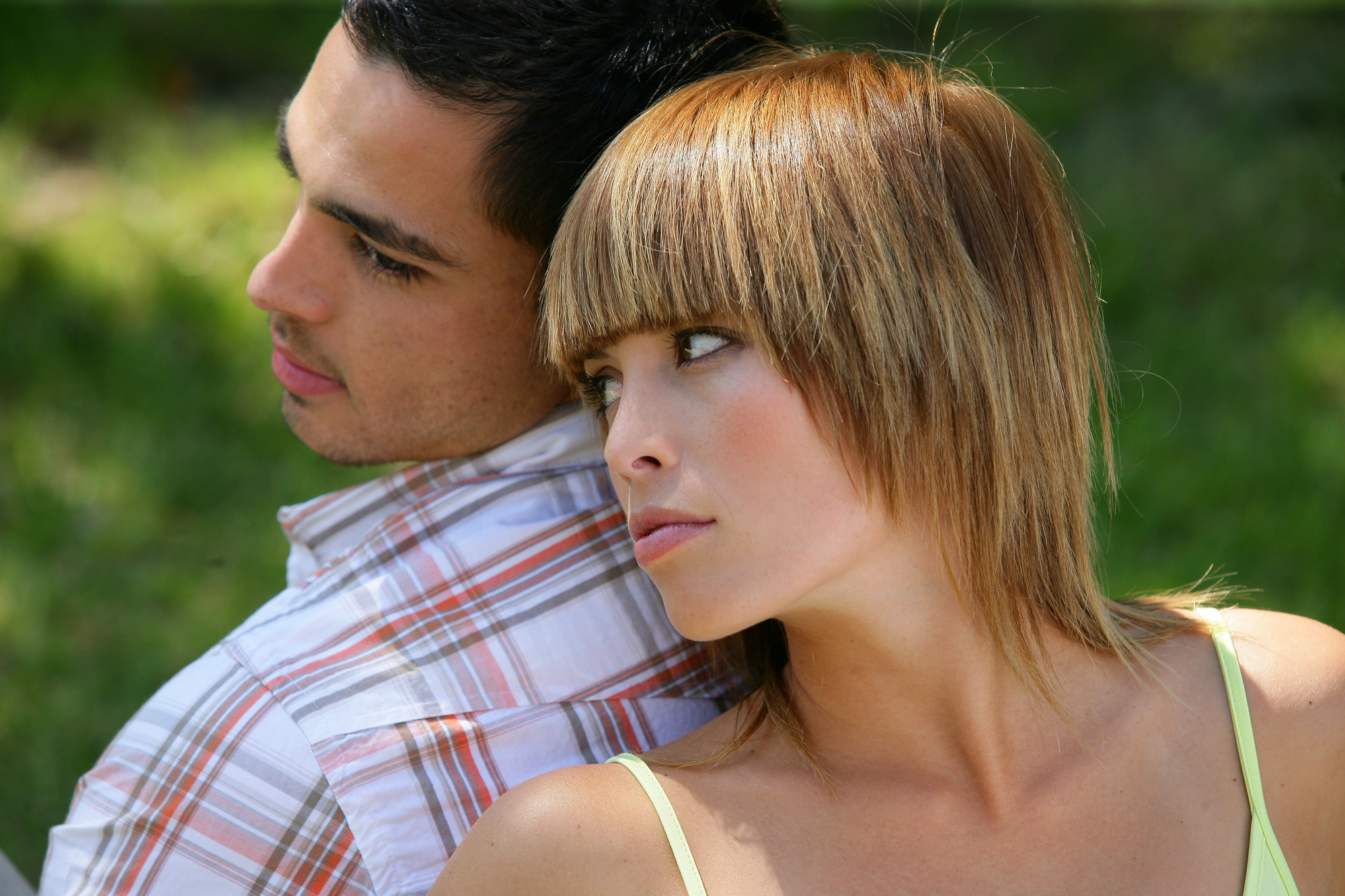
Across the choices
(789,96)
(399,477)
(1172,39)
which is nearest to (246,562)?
(399,477)

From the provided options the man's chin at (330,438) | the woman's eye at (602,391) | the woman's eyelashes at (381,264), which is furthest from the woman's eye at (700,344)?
the man's chin at (330,438)

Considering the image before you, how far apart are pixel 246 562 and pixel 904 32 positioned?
3.93m

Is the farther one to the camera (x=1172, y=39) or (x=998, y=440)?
(x=1172, y=39)

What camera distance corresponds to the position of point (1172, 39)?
536 centimetres

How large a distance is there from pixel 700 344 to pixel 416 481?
825 mm

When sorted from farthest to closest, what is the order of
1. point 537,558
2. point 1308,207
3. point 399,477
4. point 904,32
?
point 904,32 → point 1308,207 → point 399,477 → point 537,558

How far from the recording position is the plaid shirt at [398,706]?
168 cm

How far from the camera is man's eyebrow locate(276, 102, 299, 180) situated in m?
2.16

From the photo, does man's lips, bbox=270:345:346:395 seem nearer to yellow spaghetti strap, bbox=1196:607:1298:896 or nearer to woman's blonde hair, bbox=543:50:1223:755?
woman's blonde hair, bbox=543:50:1223:755

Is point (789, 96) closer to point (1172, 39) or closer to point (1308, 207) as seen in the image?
point (1308, 207)

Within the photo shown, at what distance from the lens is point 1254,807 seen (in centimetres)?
165

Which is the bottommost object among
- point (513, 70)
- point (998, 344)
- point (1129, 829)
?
point (1129, 829)

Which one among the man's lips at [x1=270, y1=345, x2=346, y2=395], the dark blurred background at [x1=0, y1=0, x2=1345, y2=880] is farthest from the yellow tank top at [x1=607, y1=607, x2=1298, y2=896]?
the dark blurred background at [x1=0, y1=0, x2=1345, y2=880]

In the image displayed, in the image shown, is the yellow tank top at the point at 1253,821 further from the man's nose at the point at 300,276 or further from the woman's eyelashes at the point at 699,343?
the man's nose at the point at 300,276
